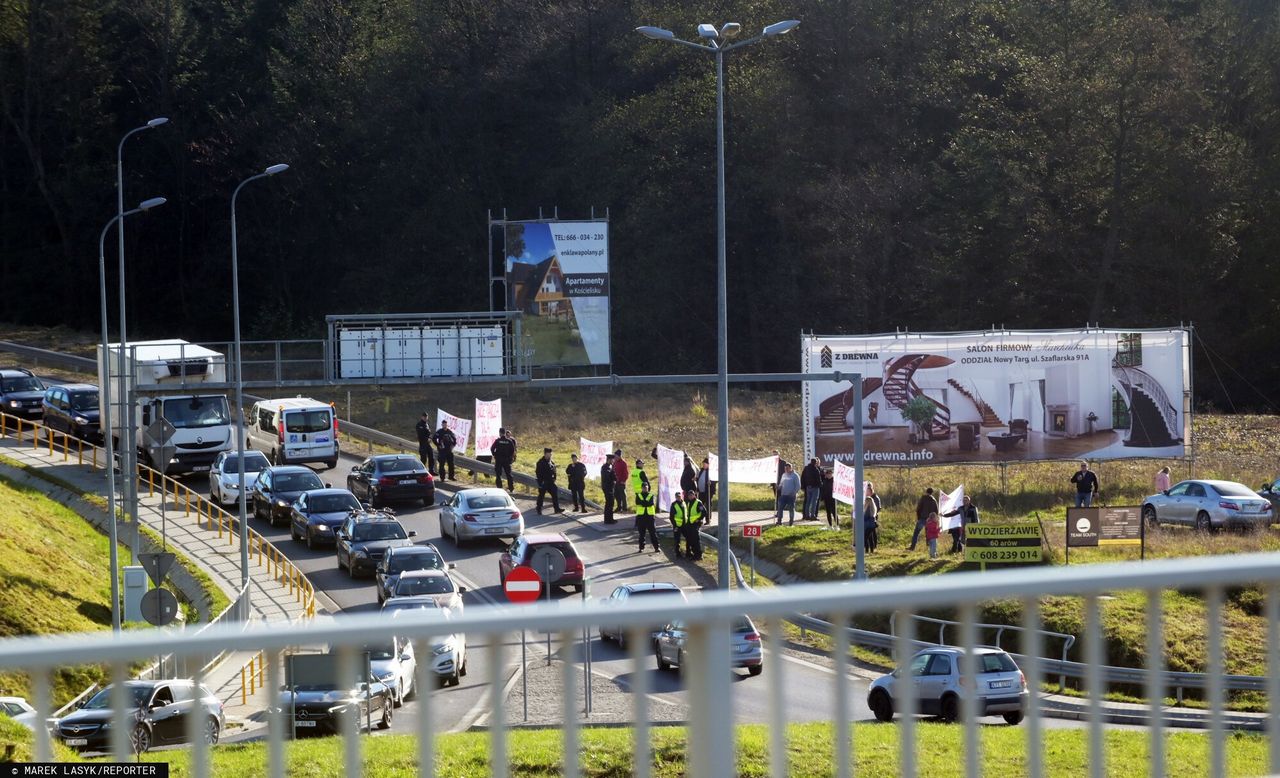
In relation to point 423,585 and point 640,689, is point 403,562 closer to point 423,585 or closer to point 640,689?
point 423,585

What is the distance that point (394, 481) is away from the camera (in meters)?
35.3

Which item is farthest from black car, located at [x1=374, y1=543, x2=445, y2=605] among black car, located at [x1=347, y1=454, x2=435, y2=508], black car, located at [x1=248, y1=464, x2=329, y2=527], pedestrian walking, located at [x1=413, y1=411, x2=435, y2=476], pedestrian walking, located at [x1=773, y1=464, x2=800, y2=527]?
pedestrian walking, located at [x1=413, y1=411, x2=435, y2=476]

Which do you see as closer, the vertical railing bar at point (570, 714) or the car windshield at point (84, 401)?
the vertical railing bar at point (570, 714)

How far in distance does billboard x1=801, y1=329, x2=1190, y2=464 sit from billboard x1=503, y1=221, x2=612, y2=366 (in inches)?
266

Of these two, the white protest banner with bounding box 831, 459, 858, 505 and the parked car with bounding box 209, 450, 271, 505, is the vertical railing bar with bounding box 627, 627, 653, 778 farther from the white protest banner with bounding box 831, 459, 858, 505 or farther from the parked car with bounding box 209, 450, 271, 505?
the parked car with bounding box 209, 450, 271, 505

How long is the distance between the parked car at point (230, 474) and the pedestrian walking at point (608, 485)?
8392 mm

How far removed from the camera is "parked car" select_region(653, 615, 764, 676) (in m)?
3.86

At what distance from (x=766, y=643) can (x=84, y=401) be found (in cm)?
4390

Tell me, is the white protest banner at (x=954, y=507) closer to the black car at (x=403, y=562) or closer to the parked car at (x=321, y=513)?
the black car at (x=403, y=562)

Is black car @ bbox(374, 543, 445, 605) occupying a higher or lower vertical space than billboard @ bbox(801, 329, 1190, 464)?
lower

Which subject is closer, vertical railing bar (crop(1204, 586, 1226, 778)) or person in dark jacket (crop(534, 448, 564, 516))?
vertical railing bar (crop(1204, 586, 1226, 778))

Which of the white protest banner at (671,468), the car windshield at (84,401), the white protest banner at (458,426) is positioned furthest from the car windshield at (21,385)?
the white protest banner at (671,468)

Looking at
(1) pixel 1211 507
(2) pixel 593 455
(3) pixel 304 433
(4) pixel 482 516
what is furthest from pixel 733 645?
(3) pixel 304 433

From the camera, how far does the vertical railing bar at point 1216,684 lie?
4.18 metres
